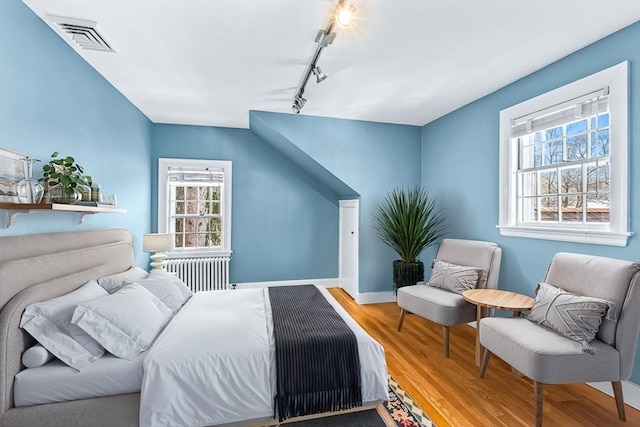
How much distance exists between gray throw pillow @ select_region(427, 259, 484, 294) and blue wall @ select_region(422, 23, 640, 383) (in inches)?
14.8

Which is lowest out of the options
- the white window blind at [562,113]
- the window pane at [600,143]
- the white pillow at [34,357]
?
the white pillow at [34,357]

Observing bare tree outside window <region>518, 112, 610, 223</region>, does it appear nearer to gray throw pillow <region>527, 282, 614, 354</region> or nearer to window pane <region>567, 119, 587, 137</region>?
window pane <region>567, 119, 587, 137</region>

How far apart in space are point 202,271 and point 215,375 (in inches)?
115

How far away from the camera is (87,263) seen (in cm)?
214

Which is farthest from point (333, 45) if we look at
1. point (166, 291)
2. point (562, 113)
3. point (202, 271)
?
point (202, 271)

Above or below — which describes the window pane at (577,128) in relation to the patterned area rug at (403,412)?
above

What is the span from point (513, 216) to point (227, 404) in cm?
303

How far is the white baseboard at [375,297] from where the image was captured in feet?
13.7

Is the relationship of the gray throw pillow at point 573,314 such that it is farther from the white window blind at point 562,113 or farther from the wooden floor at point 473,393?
the white window blind at point 562,113

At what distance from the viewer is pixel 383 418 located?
71.1 inches

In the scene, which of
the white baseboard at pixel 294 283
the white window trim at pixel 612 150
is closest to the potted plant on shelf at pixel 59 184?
the white baseboard at pixel 294 283

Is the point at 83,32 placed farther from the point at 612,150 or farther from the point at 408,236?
the point at 612,150

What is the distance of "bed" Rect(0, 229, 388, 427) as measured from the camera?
139cm

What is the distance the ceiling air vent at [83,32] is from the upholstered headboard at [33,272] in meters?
1.44
